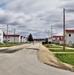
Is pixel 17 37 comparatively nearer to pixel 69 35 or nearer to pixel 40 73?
pixel 69 35

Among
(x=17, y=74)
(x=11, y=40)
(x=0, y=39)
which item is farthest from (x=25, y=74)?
(x=11, y=40)

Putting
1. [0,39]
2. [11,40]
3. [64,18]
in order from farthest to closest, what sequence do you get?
[11,40] → [0,39] → [64,18]

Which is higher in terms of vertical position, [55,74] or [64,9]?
[64,9]

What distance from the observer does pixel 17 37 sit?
18088cm

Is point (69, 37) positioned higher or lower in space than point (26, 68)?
higher

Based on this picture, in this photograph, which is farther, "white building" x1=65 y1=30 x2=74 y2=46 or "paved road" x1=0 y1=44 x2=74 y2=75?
"white building" x1=65 y1=30 x2=74 y2=46

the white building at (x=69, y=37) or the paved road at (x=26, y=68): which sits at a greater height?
the white building at (x=69, y=37)

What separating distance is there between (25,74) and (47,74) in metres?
1.15

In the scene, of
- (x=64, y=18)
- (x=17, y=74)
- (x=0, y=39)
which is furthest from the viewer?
(x=0, y=39)

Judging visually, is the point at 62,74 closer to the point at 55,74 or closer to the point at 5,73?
the point at 55,74

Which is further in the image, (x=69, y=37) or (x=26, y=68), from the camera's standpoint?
(x=69, y=37)

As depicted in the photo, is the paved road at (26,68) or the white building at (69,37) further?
the white building at (69,37)

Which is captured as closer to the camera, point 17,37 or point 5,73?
point 5,73

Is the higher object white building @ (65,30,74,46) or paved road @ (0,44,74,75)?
white building @ (65,30,74,46)
